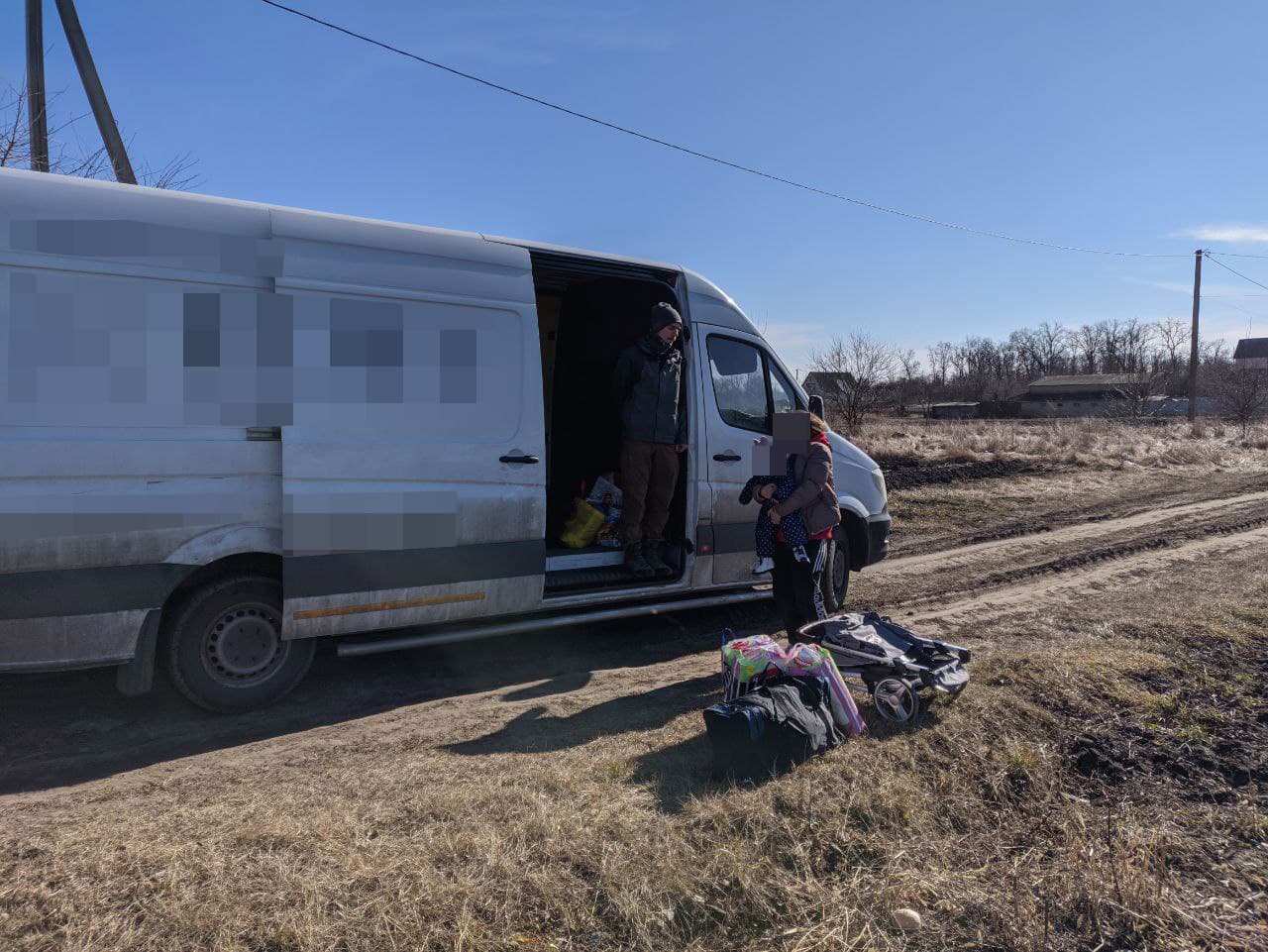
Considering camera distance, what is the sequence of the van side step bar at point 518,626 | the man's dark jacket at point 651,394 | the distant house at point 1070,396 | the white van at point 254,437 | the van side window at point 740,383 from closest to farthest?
the white van at point 254,437 → the van side step bar at point 518,626 → the man's dark jacket at point 651,394 → the van side window at point 740,383 → the distant house at point 1070,396

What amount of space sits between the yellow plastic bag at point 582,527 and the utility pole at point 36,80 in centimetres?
689

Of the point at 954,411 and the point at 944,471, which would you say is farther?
the point at 954,411

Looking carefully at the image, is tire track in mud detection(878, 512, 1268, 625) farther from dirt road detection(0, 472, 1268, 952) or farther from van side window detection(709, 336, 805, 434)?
van side window detection(709, 336, 805, 434)

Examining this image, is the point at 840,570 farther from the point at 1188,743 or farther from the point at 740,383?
the point at 1188,743

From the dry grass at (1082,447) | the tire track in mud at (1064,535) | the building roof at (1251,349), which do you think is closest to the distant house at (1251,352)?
the building roof at (1251,349)

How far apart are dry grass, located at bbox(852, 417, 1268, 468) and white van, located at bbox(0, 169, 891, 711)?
16.2m

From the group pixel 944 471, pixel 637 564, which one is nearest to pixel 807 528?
pixel 637 564

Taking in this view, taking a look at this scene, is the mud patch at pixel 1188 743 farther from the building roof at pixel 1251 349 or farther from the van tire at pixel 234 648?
the building roof at pixel 1251 349

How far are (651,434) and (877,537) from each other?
2478mm

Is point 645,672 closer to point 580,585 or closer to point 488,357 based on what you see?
point 580,585

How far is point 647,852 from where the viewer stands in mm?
3031

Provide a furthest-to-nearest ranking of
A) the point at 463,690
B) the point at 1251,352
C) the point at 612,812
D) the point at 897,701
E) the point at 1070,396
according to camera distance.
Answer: the point at 1251,352
the point at 1070,396
the point at 463,690
the point at 897,701
the point at 612,812

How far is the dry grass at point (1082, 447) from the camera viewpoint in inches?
814

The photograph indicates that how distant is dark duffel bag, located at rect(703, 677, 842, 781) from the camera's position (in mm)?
3752
